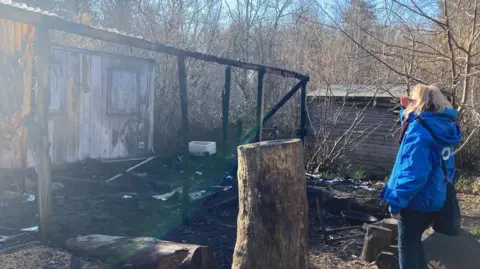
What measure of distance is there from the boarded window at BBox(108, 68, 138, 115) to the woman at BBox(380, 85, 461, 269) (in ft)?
26.6

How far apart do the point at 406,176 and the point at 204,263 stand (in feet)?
6.34

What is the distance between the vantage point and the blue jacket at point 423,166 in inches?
128

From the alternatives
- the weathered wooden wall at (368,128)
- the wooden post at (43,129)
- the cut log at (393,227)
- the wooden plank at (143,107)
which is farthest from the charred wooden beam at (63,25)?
the weathered wooden wall at (368,128)

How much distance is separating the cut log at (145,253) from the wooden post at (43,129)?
0.53m

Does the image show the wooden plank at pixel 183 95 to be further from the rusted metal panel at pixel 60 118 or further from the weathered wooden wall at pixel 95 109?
the rusted metal panel at pixel 60 118

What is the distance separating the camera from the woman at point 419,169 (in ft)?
10.7

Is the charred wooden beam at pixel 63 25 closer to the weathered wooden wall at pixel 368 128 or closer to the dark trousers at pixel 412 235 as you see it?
the dark trousers at pixel 412 235

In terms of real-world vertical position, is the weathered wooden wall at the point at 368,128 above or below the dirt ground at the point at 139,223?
above

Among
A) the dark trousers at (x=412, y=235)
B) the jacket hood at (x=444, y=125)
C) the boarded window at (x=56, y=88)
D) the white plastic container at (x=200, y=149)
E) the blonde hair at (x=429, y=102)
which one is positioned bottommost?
the dark trousers at (x=412, y=235)

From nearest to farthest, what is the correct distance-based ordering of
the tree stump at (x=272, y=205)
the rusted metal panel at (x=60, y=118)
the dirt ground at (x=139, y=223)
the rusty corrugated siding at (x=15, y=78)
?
the tree stump at (x=272, y=205), the dirt ground at (x=139, y=223), the rusty corrugated siding at (x=15, y=78), the rusted metal panel at (x=60, y=118)

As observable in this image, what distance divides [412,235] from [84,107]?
8033 millimetres

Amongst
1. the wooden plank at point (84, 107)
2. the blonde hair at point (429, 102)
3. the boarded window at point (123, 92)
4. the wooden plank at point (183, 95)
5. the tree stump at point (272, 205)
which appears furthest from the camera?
the boarded window at point (123, 92)

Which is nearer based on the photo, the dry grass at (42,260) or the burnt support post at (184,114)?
the dry grass at (42,260)

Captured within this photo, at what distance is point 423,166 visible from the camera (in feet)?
10.6
